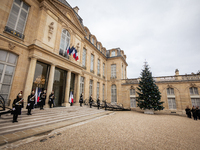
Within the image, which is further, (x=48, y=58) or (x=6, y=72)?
(x=48, y=58)

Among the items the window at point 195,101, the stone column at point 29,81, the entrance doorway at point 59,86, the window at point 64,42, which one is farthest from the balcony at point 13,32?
the window at point 195,101

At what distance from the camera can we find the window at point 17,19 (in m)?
6.46

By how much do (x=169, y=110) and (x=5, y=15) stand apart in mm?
19931

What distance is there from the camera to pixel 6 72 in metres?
6.11

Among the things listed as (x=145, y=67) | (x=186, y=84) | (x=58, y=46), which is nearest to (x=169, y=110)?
(x=186, y=84)

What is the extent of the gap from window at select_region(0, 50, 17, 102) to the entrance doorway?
352 centimetres

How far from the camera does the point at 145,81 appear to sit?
43.0 feet

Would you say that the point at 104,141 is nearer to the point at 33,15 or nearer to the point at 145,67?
the point at 33,15

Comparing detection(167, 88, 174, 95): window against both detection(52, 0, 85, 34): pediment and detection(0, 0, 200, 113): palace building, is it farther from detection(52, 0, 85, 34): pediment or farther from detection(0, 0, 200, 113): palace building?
detection(52, 0, 85, 34): pediment

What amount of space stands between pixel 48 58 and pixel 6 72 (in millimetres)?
2847

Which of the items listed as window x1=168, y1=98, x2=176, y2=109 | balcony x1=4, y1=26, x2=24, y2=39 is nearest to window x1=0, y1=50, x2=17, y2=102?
balcony x1=4, y1=26, x2=24, y2=39

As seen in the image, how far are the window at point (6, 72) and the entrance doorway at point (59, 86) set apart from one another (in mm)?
3517

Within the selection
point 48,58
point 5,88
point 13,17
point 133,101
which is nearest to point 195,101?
point 133,101

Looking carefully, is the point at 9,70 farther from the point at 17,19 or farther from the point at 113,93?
the point at 113,93
